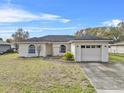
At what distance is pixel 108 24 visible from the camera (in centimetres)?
7669

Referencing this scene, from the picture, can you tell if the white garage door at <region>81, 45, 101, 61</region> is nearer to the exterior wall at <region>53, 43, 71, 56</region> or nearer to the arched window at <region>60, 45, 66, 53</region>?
the exterior wall at <region>53, 43, 71, 56</region>

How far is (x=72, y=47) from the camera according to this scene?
97.8ft

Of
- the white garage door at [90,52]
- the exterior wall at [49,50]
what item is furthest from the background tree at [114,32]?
the white garage door at [90,52]

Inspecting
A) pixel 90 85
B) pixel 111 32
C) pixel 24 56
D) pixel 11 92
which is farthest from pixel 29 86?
pixel 111 32

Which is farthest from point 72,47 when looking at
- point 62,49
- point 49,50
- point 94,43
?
point 49,50

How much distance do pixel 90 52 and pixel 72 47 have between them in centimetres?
448

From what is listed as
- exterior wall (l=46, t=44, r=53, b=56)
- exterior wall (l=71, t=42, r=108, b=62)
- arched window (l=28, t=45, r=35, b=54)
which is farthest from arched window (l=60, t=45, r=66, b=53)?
exterior wall (l=71, t=42, r=108, b=62)

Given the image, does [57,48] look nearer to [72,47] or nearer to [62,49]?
[62,49]

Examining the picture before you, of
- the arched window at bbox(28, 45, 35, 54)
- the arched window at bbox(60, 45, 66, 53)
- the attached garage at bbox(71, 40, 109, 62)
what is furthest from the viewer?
the arched window at bbox(60, 45, 66, 53)

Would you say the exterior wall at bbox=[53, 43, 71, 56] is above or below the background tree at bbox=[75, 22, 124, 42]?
below

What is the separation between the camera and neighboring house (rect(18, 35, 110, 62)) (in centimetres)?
2553

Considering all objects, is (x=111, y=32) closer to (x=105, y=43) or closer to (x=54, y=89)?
(x=105, y=43)

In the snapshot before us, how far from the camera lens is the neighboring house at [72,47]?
83.8 ft

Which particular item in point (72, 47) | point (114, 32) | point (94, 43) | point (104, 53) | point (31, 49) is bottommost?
point (104, 53)
